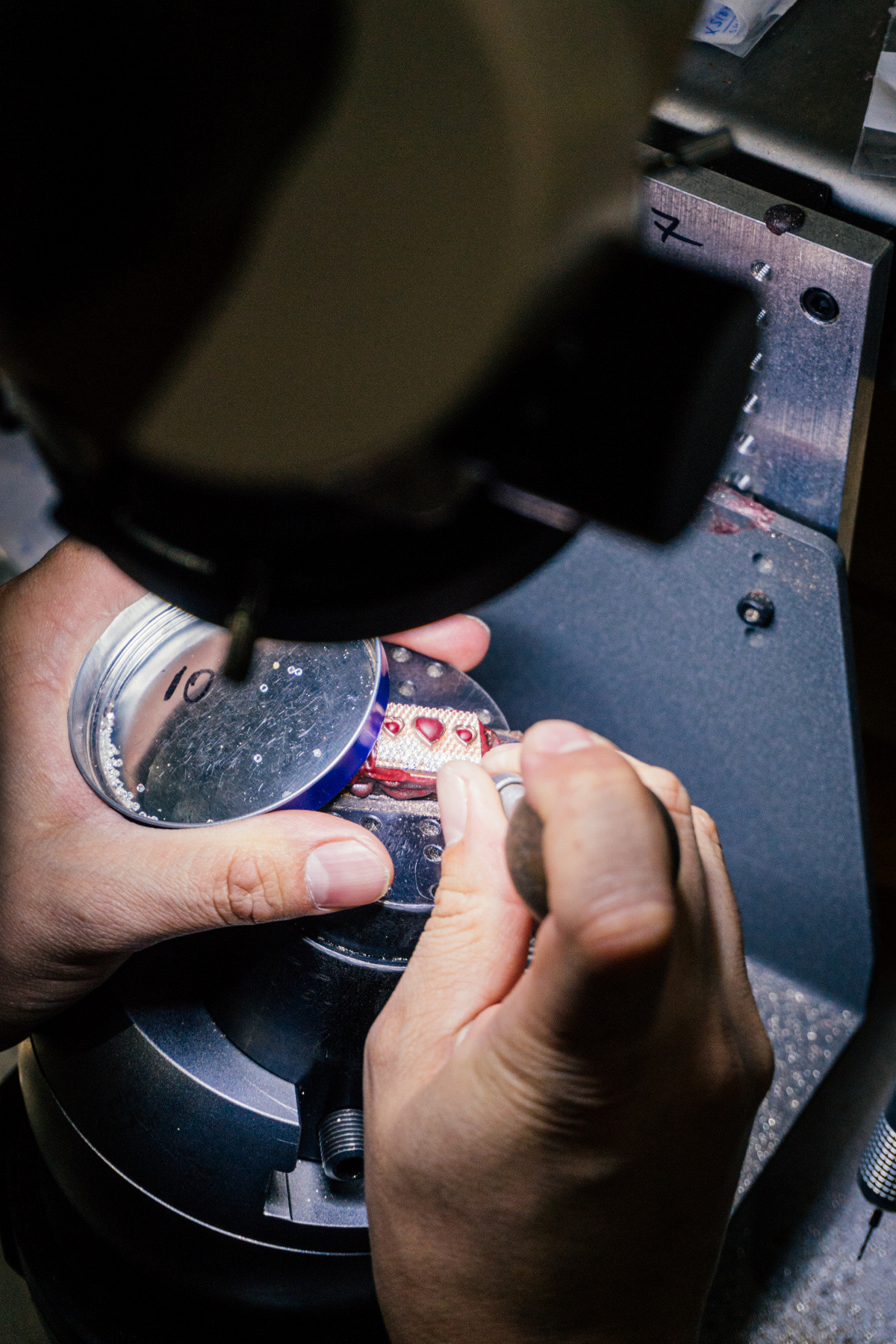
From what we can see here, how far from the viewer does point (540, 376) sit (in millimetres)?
350

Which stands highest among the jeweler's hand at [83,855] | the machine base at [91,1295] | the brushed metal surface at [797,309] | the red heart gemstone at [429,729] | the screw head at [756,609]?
the brushed metal surface at [797,309]

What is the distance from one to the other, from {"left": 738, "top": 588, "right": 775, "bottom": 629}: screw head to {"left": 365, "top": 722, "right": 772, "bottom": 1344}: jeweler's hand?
237 mm

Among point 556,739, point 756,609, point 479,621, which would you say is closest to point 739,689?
point 756,609

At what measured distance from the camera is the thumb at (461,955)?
0.76 metres

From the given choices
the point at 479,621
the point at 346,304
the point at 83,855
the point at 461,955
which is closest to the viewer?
the point at 346,304

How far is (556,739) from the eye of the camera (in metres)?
0.62

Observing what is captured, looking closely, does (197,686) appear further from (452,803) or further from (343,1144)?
(343,1144)

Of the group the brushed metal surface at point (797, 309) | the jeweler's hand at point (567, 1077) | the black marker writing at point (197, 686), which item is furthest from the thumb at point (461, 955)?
the brushed metal surface at point (797, 309)

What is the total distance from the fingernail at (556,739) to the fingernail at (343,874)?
0.79 ft

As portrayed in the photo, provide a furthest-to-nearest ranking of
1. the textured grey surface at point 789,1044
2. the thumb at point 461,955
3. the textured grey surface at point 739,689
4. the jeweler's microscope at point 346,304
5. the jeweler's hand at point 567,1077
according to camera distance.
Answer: the textured grey surface at point 789,1044 → the textured grey surface at point 739,689 → the thumb at point 461,955 → the jeweler's hand at point 567,1077 → the jeweler's microscope at point 346,304

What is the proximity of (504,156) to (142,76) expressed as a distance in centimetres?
12

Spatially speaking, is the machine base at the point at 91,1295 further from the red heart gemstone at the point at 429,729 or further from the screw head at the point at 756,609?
the screw head at the point at 756,609

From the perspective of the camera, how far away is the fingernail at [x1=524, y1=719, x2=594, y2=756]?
61 cm

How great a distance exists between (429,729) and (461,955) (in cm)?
23
